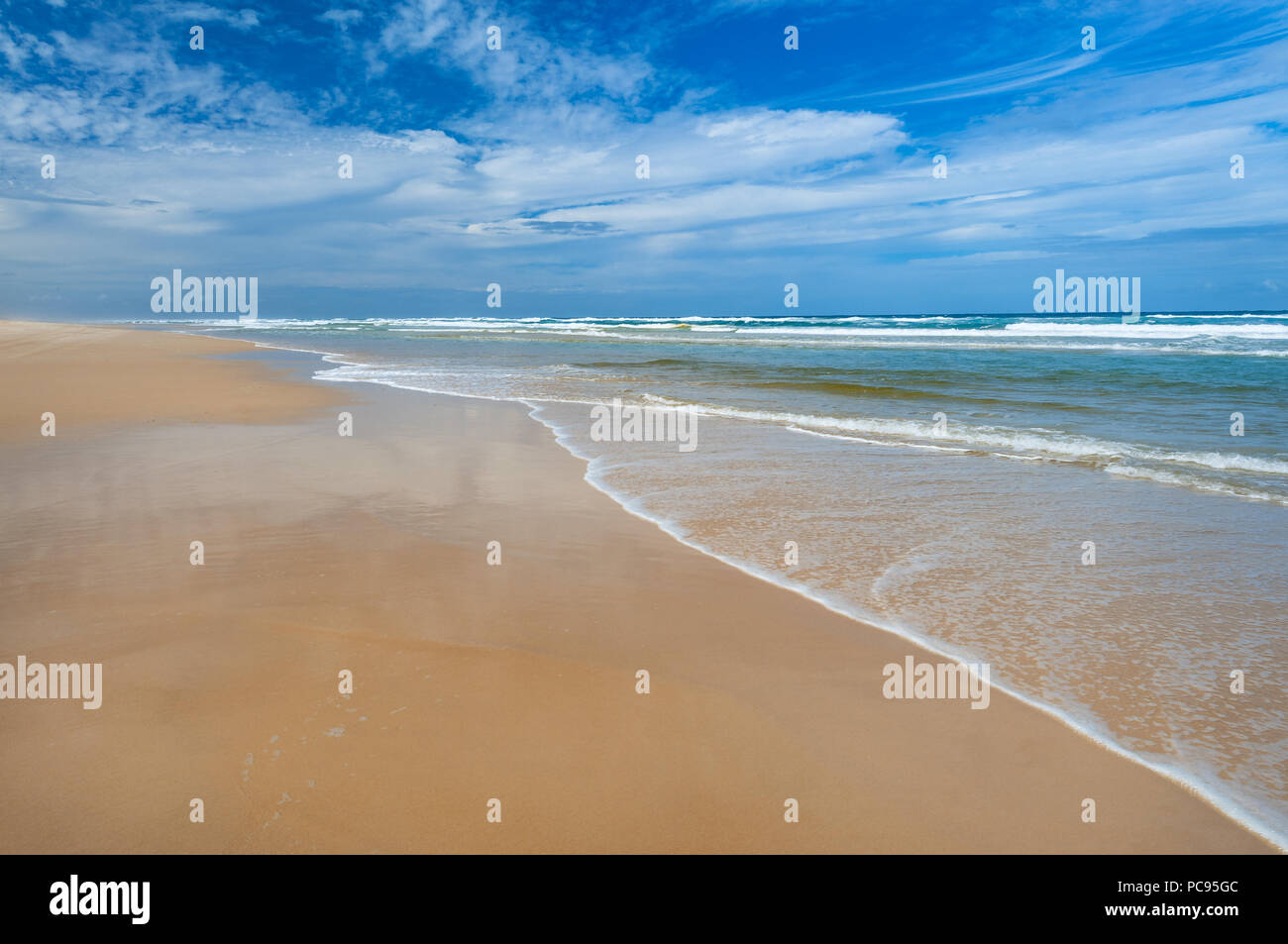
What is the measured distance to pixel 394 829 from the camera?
7.20ft

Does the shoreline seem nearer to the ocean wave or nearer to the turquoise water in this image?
the turquoise water

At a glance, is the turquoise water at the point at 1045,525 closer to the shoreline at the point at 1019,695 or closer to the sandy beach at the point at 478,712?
the shoreline at the point at 1019,695

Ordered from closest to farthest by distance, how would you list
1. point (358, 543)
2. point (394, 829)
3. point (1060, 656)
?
1. point (394, 829)
2. point (1060, 656)
3. point (358, 543)

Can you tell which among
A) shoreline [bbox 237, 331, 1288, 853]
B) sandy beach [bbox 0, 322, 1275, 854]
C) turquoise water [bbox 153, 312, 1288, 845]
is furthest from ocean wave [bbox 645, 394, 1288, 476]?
sandy beach [bbox 0, 322, 1275, 854]

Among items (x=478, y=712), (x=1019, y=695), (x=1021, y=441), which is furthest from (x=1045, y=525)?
(x=478, y=712)

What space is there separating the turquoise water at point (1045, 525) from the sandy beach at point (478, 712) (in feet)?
1.15

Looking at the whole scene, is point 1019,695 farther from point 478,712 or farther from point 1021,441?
point 1021,441

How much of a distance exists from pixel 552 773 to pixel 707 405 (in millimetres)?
11018

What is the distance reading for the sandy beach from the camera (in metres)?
2.23

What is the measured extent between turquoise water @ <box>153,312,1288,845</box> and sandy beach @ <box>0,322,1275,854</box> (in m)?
0.35

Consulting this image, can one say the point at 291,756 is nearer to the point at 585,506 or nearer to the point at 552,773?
the point at 552,773

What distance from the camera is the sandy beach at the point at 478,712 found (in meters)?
2.23

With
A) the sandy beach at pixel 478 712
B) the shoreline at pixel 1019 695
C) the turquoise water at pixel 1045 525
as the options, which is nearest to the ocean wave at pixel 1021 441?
the turquoise water at pixel 1045 525
